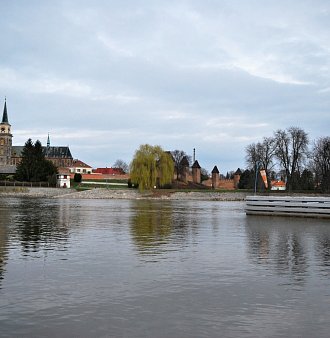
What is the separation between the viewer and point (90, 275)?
953 centimetres

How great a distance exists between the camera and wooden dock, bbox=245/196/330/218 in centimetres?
2858

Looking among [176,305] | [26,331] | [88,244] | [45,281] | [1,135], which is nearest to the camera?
[26,331]

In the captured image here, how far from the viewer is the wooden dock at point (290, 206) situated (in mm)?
28578

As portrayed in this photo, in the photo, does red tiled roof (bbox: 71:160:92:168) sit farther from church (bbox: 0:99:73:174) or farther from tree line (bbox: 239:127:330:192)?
tree line (bbox: 239:127:330:192)

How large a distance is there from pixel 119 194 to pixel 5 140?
281 feet

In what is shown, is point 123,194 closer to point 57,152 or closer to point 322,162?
point 322,162

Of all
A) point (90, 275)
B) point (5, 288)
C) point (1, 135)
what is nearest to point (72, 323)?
point (5, 288)

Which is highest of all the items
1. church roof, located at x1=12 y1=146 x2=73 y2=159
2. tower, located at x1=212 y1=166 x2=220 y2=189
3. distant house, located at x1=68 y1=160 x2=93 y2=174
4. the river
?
church roof, located at x1=12 y1=146 x2=73 y2=159

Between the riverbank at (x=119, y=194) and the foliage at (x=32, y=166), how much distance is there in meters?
7.17

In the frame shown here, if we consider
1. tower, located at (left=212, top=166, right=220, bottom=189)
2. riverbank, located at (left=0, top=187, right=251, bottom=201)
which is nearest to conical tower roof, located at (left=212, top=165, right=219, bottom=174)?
tower, located at (left=212, top=166, right=220, bottom=189)

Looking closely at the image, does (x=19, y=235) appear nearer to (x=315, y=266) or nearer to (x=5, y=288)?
(x=5, y=288)

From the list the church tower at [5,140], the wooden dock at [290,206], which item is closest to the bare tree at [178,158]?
the church tower at [5,140]

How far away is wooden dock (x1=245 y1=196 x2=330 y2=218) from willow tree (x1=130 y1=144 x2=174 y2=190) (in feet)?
170

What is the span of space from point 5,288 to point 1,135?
157 meters
